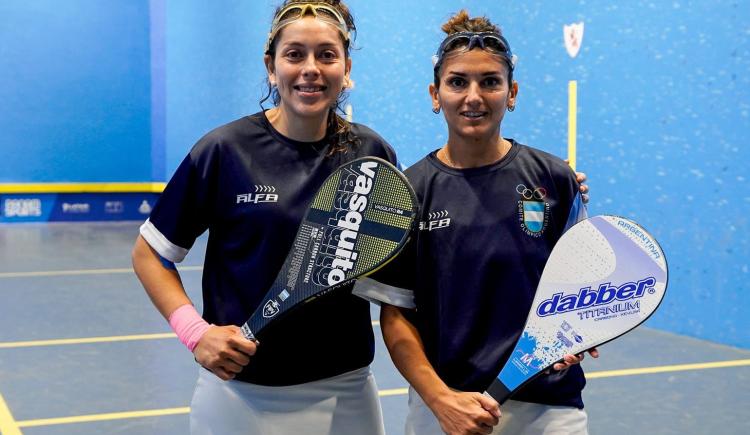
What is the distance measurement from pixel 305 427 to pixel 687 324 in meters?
3.52

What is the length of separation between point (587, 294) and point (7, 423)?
2.50 m

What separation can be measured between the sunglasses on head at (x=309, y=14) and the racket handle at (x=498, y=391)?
2.38 feet

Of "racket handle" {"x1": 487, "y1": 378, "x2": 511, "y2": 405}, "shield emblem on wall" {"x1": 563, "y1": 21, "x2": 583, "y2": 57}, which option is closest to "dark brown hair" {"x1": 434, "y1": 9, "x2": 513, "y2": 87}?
"racket handle" {"x1": 487, "y1": 378, "x2": 511, "y2": 405}

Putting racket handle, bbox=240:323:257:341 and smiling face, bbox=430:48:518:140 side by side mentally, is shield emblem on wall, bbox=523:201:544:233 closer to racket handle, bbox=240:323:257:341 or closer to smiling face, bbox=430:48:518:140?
smiling face, bbox=430:48:518:140

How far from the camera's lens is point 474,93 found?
5.72ft

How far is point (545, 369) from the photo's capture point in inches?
65.1

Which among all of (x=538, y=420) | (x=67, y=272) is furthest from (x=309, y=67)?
(x=67, y=272)

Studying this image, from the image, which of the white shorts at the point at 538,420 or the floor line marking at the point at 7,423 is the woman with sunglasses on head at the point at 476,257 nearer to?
the white shorts at the point at 538,420

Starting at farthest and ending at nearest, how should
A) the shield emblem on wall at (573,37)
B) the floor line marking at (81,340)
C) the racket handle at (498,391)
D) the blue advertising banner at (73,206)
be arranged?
the blue advertising banner at (73,206) < the shield emblem on wall at (573,37) < the floor line marking at (81,340) < the racket handle at (498,391)

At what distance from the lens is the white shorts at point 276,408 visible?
1794 mm

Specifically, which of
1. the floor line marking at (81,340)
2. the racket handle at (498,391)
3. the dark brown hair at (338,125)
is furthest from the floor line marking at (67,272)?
the racket handle at (498,391)

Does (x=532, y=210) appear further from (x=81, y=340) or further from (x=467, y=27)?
(x=81, y=340)

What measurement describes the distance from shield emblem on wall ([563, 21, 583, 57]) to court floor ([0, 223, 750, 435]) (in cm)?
163

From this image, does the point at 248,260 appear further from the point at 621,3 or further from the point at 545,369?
the point at 621,3
